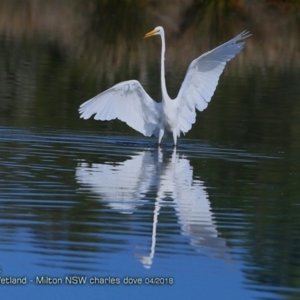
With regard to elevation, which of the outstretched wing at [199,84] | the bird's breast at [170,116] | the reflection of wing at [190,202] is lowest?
the reflection of wing at [190,202]

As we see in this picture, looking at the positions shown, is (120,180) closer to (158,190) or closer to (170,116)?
(158,190)

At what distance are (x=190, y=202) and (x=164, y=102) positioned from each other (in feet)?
14.9

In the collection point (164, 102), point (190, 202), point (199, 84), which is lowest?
point (190, 202)

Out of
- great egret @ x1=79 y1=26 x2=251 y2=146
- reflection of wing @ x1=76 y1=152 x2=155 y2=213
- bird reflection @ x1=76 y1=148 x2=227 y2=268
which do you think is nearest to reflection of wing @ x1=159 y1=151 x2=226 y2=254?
bird reflection @ x1=76 y1=148 x2=227 y2=268

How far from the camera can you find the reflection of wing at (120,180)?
33.2 ft

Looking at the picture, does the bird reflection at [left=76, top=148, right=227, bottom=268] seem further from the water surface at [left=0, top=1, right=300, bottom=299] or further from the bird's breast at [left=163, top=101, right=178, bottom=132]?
the bird's breast at [left=163, top=101, right=178, bottom=132]

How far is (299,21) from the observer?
36.3m

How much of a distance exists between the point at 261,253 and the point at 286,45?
74.0ft

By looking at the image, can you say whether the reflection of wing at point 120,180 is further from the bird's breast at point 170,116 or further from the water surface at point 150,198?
the bird's breast at point 170,116

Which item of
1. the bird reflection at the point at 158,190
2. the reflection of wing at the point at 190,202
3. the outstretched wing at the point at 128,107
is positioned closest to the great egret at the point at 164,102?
the outstretched wing at the point at 128,107

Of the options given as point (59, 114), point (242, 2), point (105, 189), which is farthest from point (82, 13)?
point (105, 189)

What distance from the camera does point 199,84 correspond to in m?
14.7

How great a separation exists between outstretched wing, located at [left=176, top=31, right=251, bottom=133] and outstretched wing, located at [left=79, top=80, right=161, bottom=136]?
1.17 feet

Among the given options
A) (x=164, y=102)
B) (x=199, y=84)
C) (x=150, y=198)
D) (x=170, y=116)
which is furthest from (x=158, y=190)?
(x=199, y=84)
